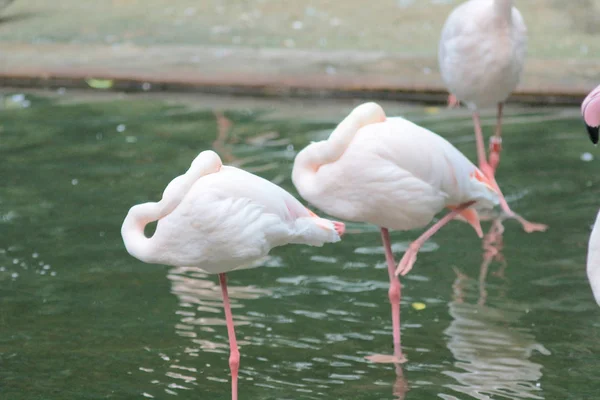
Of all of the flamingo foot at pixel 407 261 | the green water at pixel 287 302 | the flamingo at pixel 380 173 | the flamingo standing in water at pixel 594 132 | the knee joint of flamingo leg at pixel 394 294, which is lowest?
the green water at pixel 287 302

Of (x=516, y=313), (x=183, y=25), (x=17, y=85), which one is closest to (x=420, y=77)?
(x=183, y=25)

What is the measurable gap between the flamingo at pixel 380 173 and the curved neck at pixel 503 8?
1.79 metres

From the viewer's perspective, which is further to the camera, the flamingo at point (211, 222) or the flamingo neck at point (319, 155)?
the flamingo neck at point (319, 155)

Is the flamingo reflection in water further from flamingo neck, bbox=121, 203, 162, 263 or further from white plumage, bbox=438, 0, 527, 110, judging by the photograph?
white plumage, bbox=438, 0, 527, 110

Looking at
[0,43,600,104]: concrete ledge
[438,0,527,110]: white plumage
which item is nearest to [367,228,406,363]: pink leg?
[438,0,527,110]: white plumage

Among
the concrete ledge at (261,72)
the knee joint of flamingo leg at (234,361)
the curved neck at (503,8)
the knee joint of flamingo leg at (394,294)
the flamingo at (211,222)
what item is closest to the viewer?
the flamingo at (211,222)

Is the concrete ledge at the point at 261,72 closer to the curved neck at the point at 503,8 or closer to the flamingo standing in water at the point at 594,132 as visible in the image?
the curved neck at the point at 503,8

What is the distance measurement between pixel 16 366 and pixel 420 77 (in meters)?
5.21

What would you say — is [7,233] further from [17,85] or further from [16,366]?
[17,85]

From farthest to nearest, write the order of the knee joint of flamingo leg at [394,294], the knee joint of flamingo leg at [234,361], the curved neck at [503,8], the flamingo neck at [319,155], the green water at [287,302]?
the curved neck at [503,8] < the knee joint of flamingo leg at [394,294] < the flamingo neck at [319,155] < the green water at [287,302] < the knee joint of flamingo leg at [234,361]

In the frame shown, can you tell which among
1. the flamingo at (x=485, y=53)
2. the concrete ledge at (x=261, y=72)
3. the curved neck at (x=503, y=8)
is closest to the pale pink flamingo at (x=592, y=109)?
the flamingo at (x=485, y=53)

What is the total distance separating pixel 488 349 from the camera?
4.19m

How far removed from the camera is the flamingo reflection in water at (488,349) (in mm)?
3840

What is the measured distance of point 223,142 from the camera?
733cm
